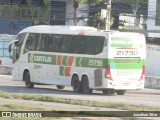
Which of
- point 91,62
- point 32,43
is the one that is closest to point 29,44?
point 32,43

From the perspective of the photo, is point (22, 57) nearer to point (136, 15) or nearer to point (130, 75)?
point (130, 75)

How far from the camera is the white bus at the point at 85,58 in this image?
86.0 feet

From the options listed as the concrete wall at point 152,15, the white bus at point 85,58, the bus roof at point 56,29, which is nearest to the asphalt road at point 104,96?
the white bus at point 85,58

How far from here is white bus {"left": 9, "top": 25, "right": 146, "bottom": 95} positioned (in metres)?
26.2

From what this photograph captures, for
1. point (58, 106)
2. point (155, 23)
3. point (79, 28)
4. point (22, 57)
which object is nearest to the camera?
point (58, 106)

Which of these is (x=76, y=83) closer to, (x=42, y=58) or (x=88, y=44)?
(x=88, y=44)

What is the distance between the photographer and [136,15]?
67.4 metres

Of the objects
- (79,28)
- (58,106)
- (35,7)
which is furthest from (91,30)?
(35,7)

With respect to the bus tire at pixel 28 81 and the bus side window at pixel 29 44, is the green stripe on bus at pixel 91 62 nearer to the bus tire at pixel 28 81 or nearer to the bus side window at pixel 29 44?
the bus side window at pixel 29 44

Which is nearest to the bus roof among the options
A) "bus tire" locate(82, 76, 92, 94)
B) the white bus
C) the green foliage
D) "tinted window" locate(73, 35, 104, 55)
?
the white bus

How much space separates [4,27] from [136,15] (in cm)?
1484

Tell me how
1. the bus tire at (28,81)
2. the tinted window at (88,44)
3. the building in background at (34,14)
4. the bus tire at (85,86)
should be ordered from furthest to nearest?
the building in background at (34,14)
the bus tire at (28,81)
the bus tire at (85,86)
the tinted window at (88,44)

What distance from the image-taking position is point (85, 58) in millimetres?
27000

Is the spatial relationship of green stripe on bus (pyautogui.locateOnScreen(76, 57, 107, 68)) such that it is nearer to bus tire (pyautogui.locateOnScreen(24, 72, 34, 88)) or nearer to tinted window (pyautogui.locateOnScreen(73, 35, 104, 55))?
tinted window (pyautogui.locateOnScreen(73, 35, 104, 55))
